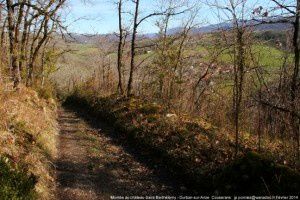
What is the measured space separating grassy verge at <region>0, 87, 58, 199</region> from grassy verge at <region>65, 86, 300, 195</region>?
310 cm

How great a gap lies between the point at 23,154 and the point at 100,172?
2.31m

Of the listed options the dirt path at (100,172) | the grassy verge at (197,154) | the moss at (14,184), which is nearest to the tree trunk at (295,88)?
the grassy verge at (197,154)

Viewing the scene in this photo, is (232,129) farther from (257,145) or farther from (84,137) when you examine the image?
(84,137)

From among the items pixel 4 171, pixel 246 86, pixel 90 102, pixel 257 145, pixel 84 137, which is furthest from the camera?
pixel 90 102

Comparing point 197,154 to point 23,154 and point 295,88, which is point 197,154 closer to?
point 295,88

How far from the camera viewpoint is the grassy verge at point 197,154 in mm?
7152

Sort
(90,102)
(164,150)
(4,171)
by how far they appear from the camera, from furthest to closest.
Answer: (90,102) → (164,150) → (4,171)

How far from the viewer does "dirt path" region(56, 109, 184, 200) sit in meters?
8.41

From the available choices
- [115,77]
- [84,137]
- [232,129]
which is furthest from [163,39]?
[232,129]

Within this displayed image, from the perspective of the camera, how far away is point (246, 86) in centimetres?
1152

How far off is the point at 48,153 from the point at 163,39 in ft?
36.7

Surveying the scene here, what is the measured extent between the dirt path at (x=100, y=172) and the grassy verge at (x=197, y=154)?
61 centimetres

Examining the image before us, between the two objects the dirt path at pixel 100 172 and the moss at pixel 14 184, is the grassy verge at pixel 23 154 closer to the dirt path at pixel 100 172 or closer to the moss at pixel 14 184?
the moss at pixel 14 184

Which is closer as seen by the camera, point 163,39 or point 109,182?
point 109,182
